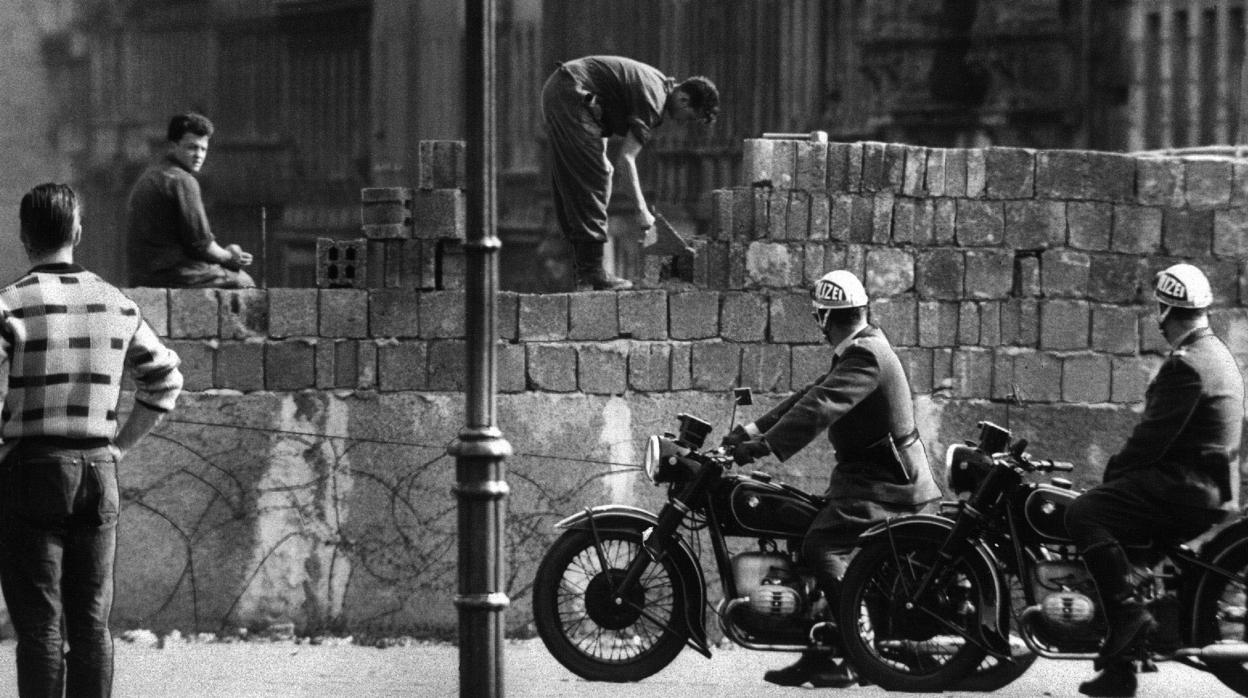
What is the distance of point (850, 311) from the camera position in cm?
887

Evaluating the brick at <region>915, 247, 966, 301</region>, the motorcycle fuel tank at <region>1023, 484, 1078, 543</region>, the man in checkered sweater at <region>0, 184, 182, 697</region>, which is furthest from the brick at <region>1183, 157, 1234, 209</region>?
the man in checkered sweater at <region>0, 184, 182, 697</region>

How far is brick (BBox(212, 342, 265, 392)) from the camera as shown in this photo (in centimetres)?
1038

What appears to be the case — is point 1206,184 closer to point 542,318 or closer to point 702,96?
point 702,96

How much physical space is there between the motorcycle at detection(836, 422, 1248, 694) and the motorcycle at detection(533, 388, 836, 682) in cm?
25

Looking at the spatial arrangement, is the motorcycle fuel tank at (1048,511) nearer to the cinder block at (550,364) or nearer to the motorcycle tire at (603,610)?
the motorcycle tire at (603,610)

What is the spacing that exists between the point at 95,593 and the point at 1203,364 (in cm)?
402

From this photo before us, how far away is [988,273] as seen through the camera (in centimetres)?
1057

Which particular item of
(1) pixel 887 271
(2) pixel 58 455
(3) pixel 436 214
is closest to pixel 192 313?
(3) pixel 436 214

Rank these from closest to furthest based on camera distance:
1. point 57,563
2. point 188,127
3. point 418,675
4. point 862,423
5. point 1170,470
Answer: point 57,563
point 1170,470
point 862,423
point 418,675
point 188,127

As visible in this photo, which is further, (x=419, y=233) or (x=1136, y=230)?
(x=1136, y=230)

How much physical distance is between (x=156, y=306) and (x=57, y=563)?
3661mm

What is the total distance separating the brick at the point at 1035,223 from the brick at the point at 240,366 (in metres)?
3.48

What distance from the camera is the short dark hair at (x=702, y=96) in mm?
10766

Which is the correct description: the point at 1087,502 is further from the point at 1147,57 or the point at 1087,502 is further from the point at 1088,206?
the point at 1147,57
